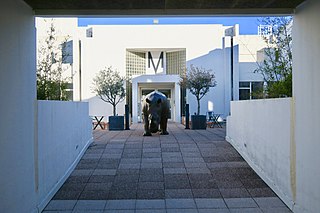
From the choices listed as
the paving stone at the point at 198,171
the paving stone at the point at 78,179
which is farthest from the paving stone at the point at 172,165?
the paving stone at the point at 78,179

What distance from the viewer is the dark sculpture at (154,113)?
15.8 m

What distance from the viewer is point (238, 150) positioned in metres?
11.3

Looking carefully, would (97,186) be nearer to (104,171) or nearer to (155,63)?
(104,171)

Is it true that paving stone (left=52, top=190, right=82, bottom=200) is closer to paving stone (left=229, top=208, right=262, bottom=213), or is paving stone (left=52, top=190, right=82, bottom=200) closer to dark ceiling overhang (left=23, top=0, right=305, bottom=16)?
paving stone (left=229, top=208, right=262, bottom=213)

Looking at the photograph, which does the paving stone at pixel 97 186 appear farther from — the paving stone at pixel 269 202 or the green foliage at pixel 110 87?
the green foliage at pixel 110 87

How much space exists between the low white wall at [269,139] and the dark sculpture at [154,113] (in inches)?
196

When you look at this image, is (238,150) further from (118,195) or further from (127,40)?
(127,40)

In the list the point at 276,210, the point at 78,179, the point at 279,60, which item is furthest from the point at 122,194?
the point at 279,60
